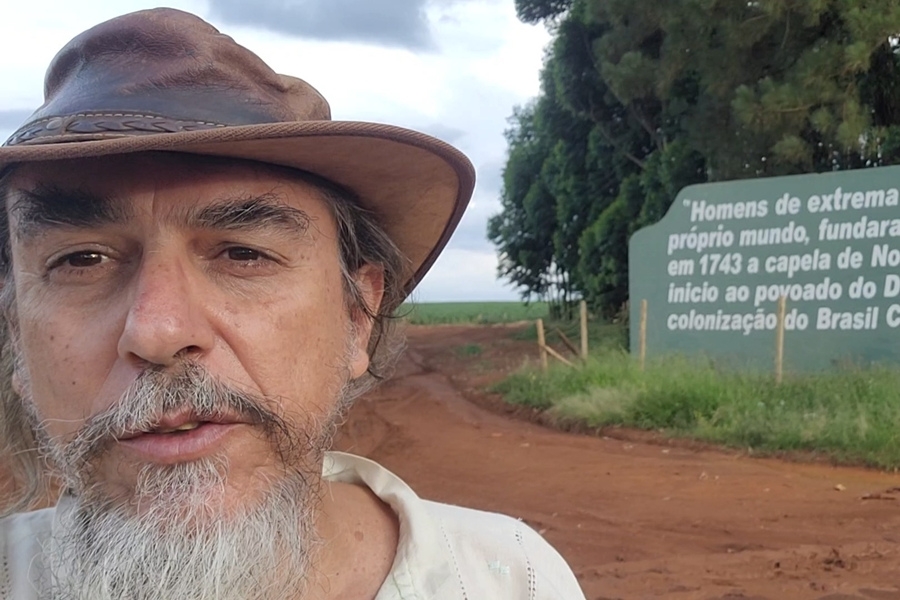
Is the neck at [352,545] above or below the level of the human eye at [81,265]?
below

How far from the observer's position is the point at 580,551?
5098 millimetres

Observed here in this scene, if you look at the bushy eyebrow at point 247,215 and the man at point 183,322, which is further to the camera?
the bushy eyebrow at point 247,215

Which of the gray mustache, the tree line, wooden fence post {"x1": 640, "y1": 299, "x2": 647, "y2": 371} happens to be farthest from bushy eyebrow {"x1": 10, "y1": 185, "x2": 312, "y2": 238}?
the tree line

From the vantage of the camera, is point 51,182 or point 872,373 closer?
point 51,182

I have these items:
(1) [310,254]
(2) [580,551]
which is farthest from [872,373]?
(1) [310,254]

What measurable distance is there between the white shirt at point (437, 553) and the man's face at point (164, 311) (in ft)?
0.99

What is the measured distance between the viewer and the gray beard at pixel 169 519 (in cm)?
138

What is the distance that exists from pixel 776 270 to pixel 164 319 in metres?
9.79

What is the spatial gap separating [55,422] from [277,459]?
0.37 meters

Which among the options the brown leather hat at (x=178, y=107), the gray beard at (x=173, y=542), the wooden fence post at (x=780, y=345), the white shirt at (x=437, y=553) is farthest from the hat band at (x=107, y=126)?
the wooden fence post at (x=780, y=345)

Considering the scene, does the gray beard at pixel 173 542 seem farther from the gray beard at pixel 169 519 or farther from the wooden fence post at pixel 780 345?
the wooden fence post at pixel 780 345

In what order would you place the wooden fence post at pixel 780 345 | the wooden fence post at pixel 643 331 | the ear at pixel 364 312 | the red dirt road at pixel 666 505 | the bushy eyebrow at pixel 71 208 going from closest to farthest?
the bushy eyebrow at pixel 71 208
the ear at pixel 364 312
the red dirt road at pixel 666 505
the wooden fence post at pixel 780 345
the wooden fence post at pixel 643 331

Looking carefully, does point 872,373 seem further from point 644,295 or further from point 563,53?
point 563,53

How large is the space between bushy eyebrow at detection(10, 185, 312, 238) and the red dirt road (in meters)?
3.25
